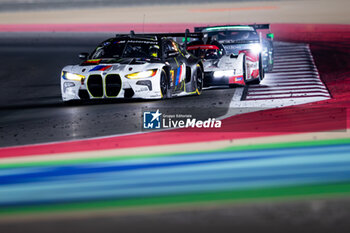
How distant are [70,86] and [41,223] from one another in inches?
329

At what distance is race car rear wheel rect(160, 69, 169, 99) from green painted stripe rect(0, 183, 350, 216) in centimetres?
722

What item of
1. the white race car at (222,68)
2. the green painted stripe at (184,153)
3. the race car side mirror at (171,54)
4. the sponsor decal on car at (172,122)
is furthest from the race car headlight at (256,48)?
the green painted stripe at (184,153)

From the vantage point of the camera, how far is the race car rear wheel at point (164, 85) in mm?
13688

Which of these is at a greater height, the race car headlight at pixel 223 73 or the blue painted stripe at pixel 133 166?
the blue painted stripe at pixel 133 166

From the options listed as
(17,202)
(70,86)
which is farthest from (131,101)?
(17,202)

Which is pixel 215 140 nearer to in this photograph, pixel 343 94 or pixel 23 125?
pixel 23 125

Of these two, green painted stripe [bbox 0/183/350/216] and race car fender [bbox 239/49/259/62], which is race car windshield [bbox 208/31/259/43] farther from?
green painted stripe [bbox 0/183/350/216]

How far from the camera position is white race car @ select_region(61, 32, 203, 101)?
13398mm

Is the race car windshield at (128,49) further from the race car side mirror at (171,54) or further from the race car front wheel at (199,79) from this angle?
the race car front wheel at (199,79)

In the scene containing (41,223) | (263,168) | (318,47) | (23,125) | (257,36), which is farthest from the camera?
(318,47)

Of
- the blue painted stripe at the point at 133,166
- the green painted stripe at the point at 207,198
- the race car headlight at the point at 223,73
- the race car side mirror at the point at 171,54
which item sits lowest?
the race car headlight at the point at 223,73

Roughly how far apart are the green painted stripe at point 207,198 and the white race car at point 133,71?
Answer: 706cm

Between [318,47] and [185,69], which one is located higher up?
[185,69]

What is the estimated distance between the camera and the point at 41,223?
5578mm
